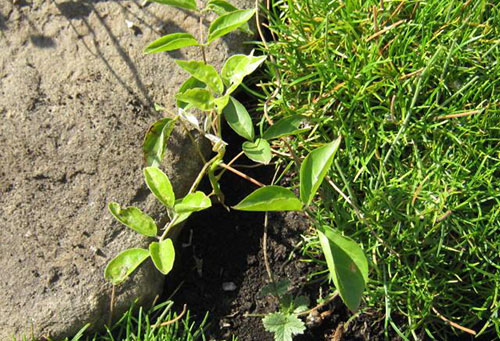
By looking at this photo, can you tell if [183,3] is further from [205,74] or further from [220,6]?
[205,74]

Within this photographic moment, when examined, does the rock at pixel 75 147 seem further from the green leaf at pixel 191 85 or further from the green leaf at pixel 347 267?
the green leaf at pixel 347 267

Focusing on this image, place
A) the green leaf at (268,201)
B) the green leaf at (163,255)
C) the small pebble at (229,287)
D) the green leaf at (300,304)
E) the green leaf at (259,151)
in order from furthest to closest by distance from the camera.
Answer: the small pebble at (229,287) → the green leaf at (300,304) → the green leaf at (259,151) → the green leaf at (163,255) → the green leaf at (268,201)

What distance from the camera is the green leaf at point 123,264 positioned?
1.79 metres

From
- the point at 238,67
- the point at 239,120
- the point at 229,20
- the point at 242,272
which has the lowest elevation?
the point at 242,272

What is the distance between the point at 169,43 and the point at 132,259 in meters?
0.60

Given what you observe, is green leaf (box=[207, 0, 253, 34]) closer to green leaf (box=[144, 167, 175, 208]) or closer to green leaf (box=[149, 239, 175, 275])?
green leaf (box=[144, 167, 175, 208])

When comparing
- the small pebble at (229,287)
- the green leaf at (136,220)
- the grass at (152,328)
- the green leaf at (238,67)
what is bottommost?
the small pebble at (229,287)

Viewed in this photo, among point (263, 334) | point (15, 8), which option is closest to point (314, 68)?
point (263, 334)

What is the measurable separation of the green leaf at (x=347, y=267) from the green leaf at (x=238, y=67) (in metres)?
0.51

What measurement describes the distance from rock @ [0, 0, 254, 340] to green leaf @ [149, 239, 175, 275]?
16cm

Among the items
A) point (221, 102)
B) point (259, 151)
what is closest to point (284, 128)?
point (259, 151)

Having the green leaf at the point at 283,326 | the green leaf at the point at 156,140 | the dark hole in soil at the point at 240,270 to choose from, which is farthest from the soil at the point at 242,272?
the green leaf at the point at 156,140

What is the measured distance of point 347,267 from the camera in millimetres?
1615

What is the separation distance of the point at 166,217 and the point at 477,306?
3.14ft
